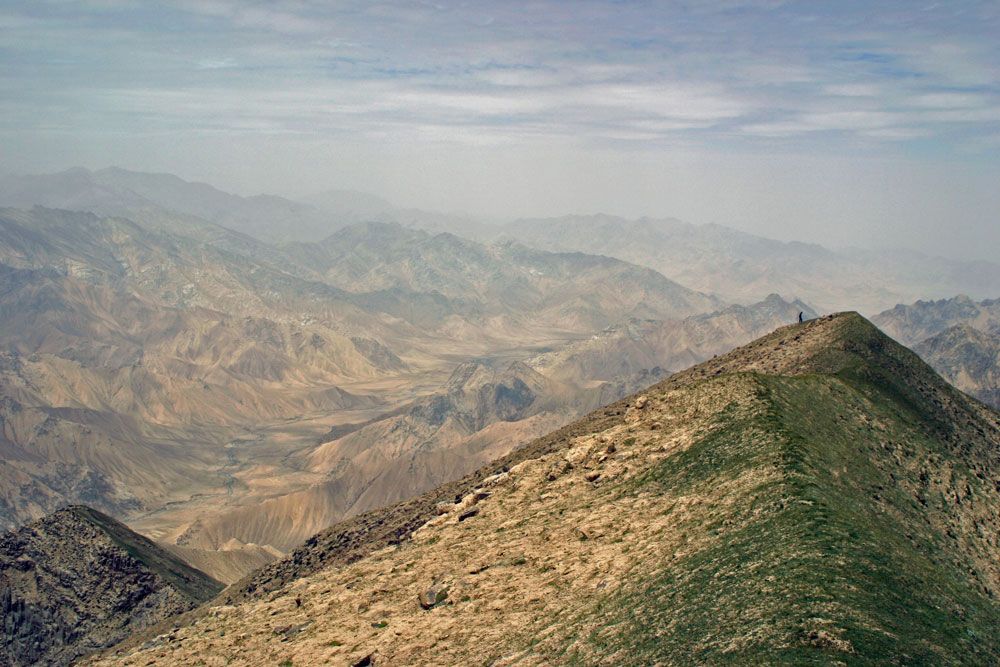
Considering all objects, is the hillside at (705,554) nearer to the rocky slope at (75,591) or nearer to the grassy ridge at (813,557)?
the grassy ridge at (813,557)

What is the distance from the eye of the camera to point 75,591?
9475cm

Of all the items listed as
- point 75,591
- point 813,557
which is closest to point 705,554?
point 813,557

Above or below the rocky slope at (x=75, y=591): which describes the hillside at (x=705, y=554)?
above

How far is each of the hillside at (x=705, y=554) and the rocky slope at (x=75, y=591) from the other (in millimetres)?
29893

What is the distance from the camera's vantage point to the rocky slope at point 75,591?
91375 millimetres

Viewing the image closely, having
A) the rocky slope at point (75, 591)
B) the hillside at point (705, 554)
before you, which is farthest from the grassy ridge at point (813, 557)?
the rocky slope at point (75, 591)

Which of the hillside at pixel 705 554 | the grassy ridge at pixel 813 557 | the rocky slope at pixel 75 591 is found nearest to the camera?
the grassy ridge at pixel 813 557

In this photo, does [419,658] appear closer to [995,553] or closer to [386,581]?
[386,581]

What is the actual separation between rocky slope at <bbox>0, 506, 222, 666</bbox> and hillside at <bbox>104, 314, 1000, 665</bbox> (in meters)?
29.9

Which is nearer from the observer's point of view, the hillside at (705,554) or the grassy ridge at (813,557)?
the grassy ridge at (813,557)

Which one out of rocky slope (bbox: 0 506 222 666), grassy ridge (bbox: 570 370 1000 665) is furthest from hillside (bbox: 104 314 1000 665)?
rocky slope (bbox: 0 506 222 666)

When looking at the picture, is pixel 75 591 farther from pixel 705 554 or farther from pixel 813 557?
pixel 813 557

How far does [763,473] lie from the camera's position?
41594mm

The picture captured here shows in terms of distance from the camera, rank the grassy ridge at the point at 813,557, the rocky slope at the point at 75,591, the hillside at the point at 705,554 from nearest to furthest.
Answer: the grassy ridge at the point at 813,557
the hillside at the point at 705,554
the rocky slope at the point at 75,591
